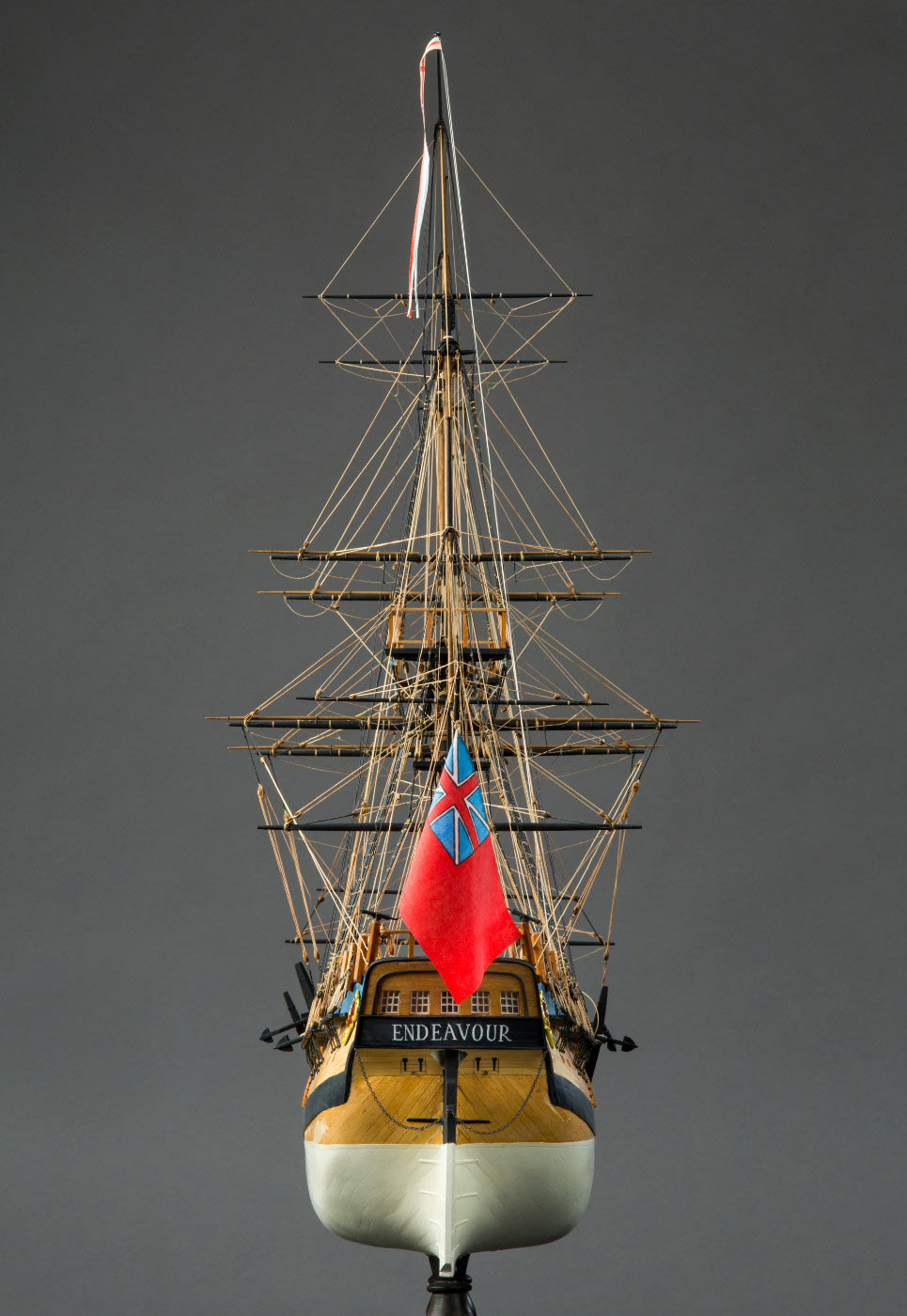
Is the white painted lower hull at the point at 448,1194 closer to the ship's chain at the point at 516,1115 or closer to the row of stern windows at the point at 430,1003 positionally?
the ship's chain at the point at 516,1115

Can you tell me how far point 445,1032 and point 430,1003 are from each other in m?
0.59

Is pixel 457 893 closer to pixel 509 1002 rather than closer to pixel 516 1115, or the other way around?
pixel 509 1002

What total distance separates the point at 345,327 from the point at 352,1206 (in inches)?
373

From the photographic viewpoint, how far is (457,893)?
13445mm

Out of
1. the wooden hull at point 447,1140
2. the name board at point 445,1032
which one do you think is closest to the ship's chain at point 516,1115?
the wooden hull at point 447,1140

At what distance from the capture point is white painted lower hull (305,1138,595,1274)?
14.1 meters

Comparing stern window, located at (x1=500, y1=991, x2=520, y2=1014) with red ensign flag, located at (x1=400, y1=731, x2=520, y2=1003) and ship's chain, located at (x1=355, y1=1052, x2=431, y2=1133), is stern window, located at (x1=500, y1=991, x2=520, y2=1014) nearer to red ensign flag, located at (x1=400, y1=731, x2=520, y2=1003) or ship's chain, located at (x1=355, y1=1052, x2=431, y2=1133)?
red ensign flag, located at (x1=400, y1=731, x2=520, y2=1003)

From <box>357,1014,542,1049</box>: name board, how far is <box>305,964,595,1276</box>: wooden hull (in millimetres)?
10

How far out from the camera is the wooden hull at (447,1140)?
552 inches

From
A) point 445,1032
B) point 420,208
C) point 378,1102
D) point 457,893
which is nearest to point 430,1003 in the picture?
point 445,1032

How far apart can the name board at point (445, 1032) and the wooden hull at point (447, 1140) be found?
10mm

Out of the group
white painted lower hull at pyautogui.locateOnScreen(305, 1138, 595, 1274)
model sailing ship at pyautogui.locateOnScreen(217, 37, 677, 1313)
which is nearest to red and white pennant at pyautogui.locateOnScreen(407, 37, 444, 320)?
model sailing ship at pyautogui.locateOnScreen(217, 37, 677, 1313)

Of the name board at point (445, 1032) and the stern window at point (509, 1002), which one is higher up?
the stern window at point (509, 1002)

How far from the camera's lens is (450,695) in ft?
52.4
